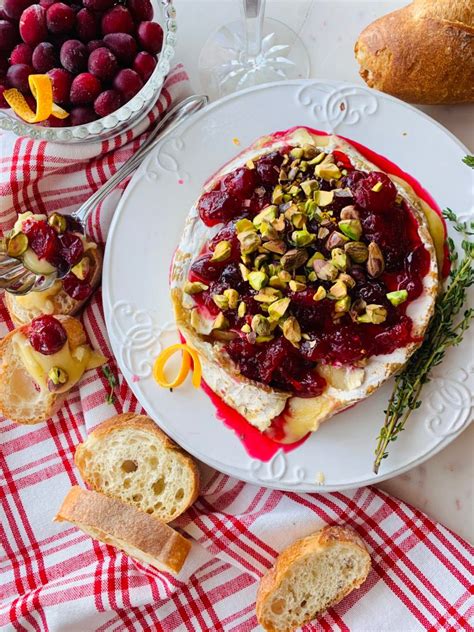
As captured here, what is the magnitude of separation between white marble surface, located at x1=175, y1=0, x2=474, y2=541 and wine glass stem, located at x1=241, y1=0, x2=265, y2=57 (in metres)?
0.24

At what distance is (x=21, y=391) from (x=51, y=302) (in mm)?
439

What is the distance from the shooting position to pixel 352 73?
3.36 metres

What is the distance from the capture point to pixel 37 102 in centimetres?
276

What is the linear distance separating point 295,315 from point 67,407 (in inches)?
→ 49.2

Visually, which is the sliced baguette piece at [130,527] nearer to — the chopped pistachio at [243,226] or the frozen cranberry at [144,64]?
the chopped pistachio at [243,226]

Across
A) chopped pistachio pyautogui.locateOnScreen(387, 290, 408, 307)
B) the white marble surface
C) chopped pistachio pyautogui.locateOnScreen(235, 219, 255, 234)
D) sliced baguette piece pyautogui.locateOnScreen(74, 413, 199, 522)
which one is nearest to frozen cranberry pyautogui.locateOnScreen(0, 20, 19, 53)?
the white marble surface

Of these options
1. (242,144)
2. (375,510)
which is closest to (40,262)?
(242,144)

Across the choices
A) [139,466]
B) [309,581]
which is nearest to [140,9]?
[139,466]

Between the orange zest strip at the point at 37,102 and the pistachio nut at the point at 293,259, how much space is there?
107 centimetres

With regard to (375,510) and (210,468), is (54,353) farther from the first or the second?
(375,510)

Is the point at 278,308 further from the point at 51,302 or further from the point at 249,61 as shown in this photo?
the point at 249,61

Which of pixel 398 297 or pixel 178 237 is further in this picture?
pixel 178 237

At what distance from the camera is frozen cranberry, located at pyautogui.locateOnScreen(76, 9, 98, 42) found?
289cm

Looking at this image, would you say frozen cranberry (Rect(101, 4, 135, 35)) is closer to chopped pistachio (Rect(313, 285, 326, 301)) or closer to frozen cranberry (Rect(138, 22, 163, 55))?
frozen cranberry (Rect(138, 22, 163, 55))
